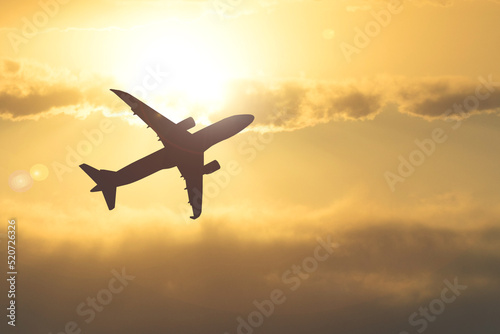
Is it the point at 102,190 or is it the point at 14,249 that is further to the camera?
the point at 102,190

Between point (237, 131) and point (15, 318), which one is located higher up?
point (237, 131)

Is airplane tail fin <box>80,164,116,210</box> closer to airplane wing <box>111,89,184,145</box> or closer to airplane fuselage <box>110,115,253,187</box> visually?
airplane fuselage <box>110,115,253,187</box>

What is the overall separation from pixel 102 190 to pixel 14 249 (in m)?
19.0

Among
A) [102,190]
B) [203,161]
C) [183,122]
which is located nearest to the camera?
[183,122]

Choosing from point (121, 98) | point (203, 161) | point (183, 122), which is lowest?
point (203, 161)

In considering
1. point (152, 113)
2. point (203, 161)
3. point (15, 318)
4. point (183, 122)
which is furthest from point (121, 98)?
point (15, 318)

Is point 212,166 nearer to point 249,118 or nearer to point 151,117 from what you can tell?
point 249,118

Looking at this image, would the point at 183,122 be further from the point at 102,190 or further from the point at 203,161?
the point at 102,190

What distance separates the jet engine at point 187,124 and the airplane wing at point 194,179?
21.2 feet

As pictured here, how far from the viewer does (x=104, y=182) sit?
102938 mm

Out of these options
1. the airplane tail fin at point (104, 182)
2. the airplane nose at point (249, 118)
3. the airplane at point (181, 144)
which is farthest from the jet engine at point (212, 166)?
the airplane tail fin at point (104, 182)

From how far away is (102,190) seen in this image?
103 meters

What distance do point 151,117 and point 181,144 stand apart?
6.84 metres

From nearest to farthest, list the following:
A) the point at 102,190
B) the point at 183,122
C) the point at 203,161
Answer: the point at 183,122, the point at 203,161, the point at 102,190
